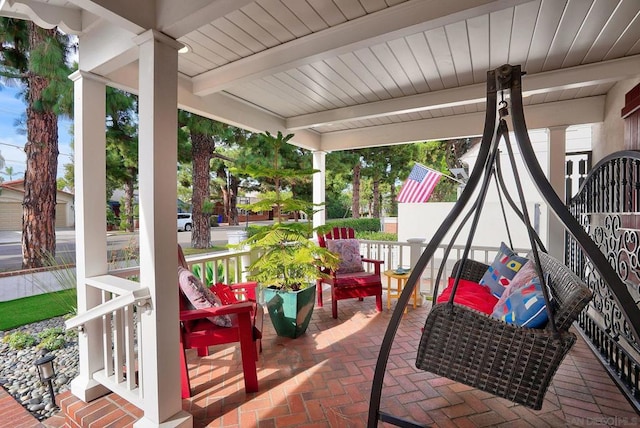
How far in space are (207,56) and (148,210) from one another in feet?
5.46

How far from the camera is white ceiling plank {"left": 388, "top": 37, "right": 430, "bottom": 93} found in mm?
2461

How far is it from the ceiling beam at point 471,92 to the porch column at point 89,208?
2601mm

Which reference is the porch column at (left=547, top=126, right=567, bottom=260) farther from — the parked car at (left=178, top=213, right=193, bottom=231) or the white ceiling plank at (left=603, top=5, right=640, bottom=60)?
the parked car at (left=178, top=213, right=193, bottom=231)

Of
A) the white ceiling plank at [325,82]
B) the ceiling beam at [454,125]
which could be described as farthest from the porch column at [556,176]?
the white ceiling plank at [325,82]

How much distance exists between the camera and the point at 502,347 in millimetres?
1525

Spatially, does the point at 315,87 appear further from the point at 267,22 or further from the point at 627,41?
the point at 627,41

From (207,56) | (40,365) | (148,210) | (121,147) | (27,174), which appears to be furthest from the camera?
(121,147)

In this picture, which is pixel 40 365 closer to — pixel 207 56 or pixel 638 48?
pixel 207 56

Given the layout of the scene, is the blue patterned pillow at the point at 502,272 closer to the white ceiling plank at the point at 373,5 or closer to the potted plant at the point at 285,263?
the potted plant at the point at 285,263

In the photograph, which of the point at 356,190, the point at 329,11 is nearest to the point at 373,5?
the point at 329,11

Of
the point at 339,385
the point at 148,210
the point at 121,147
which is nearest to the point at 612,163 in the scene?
the point at 339,385

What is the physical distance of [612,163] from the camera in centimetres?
263

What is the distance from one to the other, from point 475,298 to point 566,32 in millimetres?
2120

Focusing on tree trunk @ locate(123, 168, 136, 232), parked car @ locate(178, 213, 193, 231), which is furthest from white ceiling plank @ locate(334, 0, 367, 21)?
parked car @ locate(178, 213, 193, 231)
